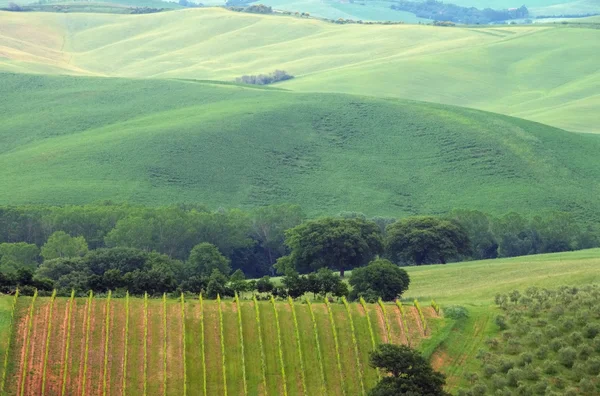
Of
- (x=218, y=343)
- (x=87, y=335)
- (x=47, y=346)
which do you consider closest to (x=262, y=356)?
Result: (x=218, y=343)

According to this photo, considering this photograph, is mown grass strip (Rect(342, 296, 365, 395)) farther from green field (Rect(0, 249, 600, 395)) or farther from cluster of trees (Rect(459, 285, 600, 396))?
cluster of trees (Rect(459, 285, 600, 396))

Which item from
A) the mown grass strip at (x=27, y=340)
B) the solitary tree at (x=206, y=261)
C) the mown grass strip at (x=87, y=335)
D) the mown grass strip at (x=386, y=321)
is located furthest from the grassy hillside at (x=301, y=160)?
the mown grass strip at (x=386, y=321)

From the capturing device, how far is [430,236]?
112 m

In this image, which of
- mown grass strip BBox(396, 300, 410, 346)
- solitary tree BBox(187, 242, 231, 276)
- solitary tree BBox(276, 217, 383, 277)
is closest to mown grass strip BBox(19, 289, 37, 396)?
mown grass strip BBox(396, 300, 410, 346)

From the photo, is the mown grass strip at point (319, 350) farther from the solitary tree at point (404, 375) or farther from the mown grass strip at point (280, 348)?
the solitary tree at point (404, 375)

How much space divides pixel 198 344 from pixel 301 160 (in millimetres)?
110449

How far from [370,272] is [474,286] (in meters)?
9.83

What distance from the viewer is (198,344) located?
67.5 meters

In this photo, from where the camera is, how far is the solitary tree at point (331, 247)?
10394 cm

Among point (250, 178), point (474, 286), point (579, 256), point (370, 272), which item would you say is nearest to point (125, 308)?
point (370, 272)

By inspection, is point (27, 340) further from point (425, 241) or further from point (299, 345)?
point (425, 241)

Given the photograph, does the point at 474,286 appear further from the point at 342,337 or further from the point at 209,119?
the point at 209,119

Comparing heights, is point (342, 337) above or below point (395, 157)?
above

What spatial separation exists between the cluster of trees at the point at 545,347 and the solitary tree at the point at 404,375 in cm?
368
